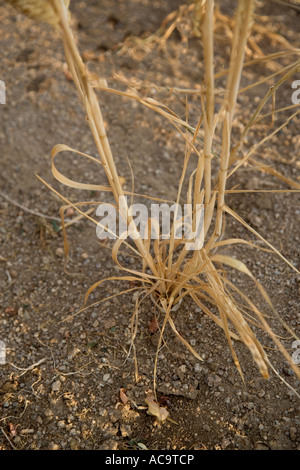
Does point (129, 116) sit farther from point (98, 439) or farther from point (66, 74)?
point (98, 439)

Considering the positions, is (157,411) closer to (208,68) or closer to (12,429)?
(12,429)

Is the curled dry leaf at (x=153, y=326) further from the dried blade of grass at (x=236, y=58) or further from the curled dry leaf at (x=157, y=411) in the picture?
the dried blade of grass at (x=236, y=58)

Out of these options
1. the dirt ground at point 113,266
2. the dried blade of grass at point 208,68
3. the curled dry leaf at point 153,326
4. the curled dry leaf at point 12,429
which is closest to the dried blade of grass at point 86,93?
the dirt ground at point 113,266

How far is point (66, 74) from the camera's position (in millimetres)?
1809

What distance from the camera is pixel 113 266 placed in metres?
1.28

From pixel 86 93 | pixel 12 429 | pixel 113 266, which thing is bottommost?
pixel 12 429

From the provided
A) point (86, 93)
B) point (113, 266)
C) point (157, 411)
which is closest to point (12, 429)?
point (157, 411)

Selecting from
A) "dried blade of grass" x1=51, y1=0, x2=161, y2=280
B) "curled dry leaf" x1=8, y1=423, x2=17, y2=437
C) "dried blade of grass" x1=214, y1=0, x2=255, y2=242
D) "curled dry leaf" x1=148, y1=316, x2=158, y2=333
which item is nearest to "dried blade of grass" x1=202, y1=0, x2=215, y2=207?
"dried blade of grass" x1=214, y1=0, x2=255, y2=242

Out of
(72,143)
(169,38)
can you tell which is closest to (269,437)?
(72,143)

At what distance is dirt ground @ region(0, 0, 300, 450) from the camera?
1.00m
